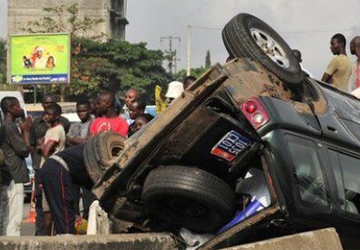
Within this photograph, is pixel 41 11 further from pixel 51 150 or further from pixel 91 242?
pixel 91 242

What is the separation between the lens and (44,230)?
7.51m

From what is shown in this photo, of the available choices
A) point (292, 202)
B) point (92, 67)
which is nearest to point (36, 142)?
point (292, 202)

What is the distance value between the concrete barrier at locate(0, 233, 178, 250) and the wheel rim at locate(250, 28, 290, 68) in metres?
1.43

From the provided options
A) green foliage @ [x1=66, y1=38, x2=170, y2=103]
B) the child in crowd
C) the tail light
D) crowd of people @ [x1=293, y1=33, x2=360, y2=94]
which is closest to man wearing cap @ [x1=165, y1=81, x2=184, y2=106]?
the child in crowd

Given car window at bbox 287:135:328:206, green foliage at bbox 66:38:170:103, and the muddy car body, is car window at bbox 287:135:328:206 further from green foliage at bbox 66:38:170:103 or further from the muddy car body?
green foliage at bbox 66:38:170:103

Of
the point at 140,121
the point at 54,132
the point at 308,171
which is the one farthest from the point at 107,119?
the point at 308,171

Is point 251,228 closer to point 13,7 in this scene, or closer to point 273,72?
point 273,72

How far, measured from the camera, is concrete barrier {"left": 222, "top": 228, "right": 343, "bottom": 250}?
3.66m

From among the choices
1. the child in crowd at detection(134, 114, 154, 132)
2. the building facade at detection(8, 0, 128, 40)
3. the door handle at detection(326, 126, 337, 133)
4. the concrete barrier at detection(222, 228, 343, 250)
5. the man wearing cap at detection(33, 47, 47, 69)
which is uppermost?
the door handle at detection(326, 126, 337, 133)

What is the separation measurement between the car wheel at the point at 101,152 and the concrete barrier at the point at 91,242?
757 millimetres

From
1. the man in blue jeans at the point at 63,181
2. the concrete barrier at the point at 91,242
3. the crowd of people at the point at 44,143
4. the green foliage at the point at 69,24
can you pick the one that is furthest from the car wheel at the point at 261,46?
the green foliage at the point at 69,24

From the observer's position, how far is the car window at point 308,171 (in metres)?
4.10

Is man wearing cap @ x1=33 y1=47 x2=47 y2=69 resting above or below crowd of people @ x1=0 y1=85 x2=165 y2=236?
below

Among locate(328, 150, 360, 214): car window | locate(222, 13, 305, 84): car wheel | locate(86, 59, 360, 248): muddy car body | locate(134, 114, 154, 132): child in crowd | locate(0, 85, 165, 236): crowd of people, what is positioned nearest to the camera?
locate(86, 59, 360, 248): muddy car body
